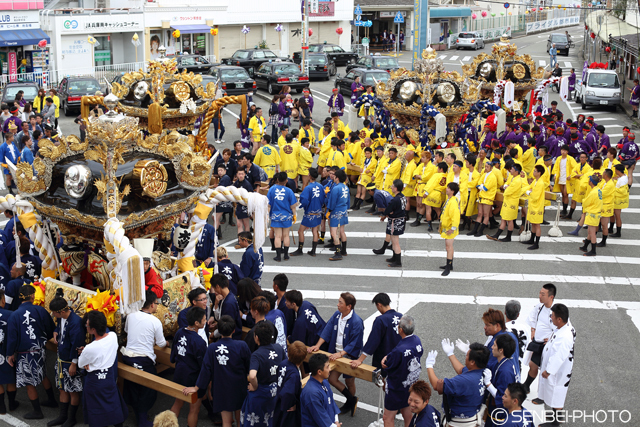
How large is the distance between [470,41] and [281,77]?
1179 inches

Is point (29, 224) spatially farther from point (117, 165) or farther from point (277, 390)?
point (277, 390)

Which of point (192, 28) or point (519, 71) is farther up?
point (192, 28)

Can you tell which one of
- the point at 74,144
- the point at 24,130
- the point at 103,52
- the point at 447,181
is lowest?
the point at 447,181

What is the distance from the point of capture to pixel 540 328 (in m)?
8.71

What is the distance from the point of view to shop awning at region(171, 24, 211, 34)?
143ft

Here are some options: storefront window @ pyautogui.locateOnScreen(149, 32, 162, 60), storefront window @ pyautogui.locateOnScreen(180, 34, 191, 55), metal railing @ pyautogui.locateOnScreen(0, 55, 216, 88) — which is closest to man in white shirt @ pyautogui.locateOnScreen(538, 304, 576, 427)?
metal railing @ pyautogui.locateOnScreen(0, 55, 216, 88)

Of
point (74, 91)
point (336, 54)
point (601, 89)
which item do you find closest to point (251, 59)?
point (336, 54)

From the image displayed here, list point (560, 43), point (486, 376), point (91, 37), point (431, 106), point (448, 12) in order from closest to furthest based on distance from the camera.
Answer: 1. point (486, 376)
2. point (431, 106)
3. point (91, 37)
4. point (560, 43)
5. point (448, 12)

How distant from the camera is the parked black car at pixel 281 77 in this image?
3127 cm

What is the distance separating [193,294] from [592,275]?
827cm

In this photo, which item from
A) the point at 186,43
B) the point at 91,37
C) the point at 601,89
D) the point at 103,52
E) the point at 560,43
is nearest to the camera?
the point at 601,89

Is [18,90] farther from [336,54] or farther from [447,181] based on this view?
[336,54]

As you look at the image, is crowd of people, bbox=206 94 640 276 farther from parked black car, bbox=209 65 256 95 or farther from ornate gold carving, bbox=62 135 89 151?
parked black car, bbox=209 65 256 95

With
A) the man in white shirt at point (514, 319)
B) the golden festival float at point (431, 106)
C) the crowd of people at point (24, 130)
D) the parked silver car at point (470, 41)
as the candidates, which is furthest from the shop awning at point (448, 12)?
the man in white shirt at point (514, 319)
